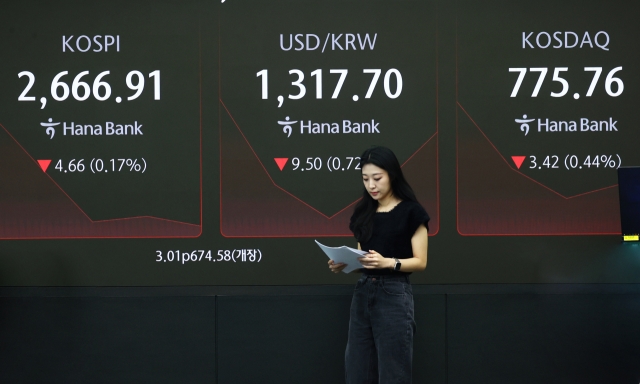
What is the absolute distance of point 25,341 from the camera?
375 centimetres

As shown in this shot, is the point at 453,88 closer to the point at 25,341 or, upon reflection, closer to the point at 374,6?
the point at 374,6

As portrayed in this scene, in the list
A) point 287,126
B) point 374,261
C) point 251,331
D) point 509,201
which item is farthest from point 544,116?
point 251,331

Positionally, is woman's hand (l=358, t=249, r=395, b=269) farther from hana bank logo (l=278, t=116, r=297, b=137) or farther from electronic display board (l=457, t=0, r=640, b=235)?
hana bank logo (l=278, t=116, r=297, b=137)

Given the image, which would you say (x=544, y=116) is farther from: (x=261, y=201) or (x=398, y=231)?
(x=261, y=201)

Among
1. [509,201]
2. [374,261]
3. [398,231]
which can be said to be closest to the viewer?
[374,261]

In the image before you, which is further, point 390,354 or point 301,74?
point 301,74

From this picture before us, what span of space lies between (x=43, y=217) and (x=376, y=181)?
221cm

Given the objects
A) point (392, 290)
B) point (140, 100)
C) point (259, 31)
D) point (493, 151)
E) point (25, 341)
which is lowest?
point (25, 341)

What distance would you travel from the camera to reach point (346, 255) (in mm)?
2740

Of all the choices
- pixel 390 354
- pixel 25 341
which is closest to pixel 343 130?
pixel 390 354

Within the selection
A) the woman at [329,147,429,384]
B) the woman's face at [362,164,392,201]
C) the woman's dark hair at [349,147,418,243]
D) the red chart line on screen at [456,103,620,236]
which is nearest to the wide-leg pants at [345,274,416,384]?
the woman at [329,147,429,384]

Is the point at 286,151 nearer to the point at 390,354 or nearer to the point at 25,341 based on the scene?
the point at 390,354

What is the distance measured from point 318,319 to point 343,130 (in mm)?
1204

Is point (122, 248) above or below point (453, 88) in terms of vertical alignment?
below
